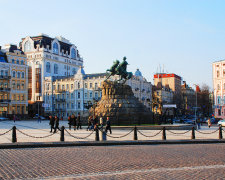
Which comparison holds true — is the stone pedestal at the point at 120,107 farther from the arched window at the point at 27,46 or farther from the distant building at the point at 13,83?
the arched window at the point at 27,46

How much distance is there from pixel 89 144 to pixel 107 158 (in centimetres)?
551

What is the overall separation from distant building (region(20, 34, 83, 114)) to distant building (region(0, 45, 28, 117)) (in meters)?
10.4

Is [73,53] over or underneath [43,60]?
A: over

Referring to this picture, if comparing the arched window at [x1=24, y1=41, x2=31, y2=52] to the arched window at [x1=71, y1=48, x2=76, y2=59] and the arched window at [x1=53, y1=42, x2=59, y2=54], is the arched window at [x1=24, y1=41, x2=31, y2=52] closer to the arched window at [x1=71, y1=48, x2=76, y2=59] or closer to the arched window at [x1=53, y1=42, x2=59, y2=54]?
the arched window at [x1=53, y1=42, x2=59, y2=54]

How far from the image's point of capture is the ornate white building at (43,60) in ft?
301

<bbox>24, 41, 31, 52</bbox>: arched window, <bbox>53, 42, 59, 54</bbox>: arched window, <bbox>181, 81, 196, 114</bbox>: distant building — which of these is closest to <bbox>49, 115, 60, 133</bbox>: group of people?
<bbox>24, 41, 31, 52</bbox>: arched window

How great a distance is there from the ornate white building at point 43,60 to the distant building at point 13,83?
40.5 feet

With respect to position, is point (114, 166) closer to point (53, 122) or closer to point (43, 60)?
point (53, 122)

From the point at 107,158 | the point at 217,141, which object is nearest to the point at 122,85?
the point at 217,141

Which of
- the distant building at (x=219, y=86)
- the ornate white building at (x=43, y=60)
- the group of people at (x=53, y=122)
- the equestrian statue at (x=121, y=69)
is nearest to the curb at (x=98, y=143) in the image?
the group of people at (x=53, y=122)

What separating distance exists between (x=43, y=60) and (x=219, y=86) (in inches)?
1900

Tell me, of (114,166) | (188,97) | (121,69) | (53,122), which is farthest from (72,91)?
(114,166)

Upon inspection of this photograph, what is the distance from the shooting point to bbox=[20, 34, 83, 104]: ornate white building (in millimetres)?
91625

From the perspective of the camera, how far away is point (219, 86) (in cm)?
7406
